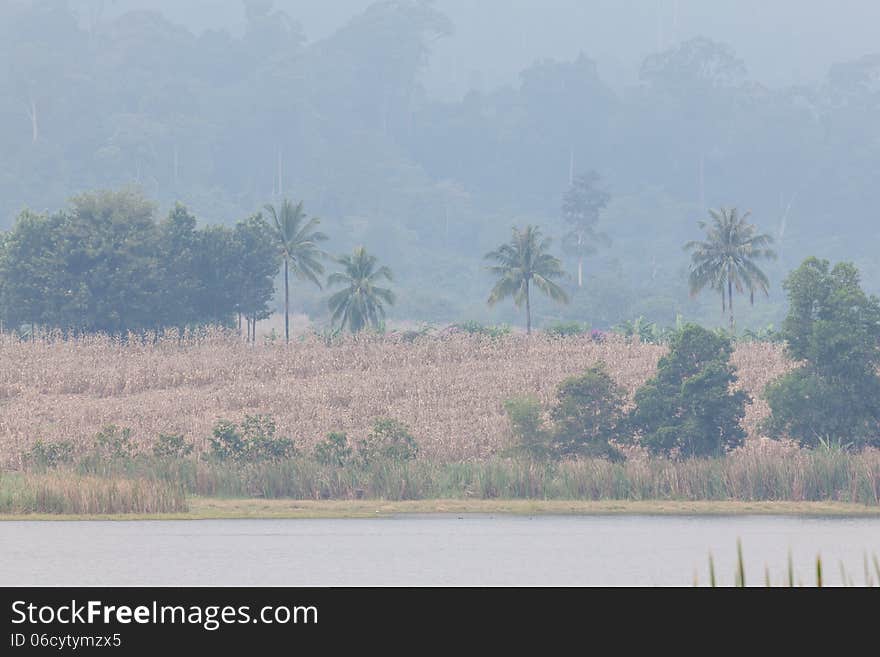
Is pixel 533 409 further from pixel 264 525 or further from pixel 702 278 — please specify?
pixel 702 278

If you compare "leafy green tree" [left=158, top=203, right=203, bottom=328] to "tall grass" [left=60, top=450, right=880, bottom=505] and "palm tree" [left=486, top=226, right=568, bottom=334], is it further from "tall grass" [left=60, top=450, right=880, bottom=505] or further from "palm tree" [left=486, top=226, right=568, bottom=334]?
"tall grass" [left=60, top=450, right=880, bottom=505]

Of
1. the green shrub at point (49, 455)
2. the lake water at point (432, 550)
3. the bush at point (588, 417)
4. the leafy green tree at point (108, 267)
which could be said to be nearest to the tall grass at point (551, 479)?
the green shrub at point (49, 455)

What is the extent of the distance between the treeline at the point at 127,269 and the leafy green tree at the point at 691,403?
5951 centimetres

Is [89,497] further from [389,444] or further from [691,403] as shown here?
[691,403]

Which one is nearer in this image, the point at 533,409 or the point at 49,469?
the point at 49,469

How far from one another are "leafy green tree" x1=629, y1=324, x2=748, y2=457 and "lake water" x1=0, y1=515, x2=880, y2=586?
8.80 meters

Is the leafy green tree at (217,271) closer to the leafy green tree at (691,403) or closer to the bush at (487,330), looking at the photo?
the bush at (487,330)

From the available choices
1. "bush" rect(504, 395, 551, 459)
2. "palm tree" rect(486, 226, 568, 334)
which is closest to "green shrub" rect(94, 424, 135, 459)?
"bush" rect(504, 395, 551, 459)

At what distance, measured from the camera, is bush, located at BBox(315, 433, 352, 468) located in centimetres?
6844

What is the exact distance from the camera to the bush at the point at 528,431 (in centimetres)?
7050

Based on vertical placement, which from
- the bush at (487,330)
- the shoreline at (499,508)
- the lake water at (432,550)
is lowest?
the lake water at (432,550)

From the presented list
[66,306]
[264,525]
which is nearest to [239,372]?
[66,306]
